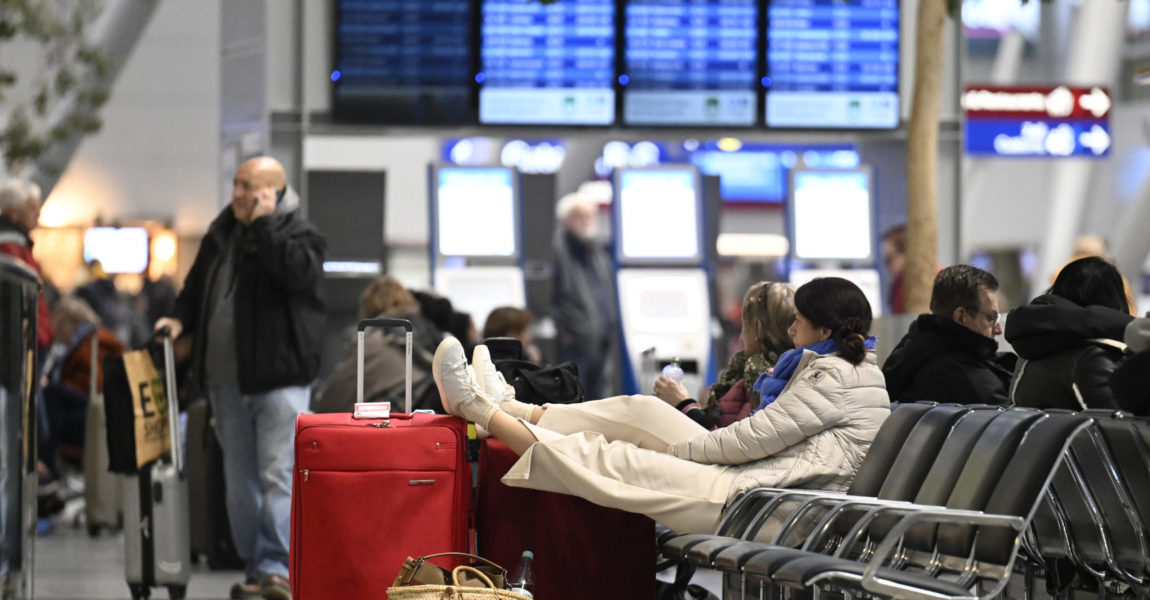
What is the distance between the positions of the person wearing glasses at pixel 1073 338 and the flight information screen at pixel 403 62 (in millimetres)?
5795

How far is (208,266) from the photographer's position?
6.24m

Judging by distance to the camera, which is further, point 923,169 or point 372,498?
point 923,169

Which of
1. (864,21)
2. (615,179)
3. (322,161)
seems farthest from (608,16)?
(322,161)

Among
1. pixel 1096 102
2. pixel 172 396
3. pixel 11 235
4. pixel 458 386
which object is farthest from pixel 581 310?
pixel 458 386

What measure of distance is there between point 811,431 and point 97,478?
5917 mm

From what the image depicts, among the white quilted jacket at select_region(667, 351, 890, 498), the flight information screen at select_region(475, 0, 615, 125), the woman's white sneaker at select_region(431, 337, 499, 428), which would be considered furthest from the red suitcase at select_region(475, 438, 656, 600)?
the flight information screen at select_region(475, 0, 615, 125)

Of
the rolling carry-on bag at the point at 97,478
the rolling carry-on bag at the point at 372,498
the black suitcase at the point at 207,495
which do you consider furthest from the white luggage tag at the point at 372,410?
the rolling carry-on bag at the point at 97,478

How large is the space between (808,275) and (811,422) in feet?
18.7

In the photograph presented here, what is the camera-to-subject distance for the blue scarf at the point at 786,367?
4391mm

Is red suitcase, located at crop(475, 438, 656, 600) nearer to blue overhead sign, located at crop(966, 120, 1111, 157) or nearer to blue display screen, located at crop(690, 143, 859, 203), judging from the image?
blue overhead sign, located at crop(966, 120, 1111, 157)

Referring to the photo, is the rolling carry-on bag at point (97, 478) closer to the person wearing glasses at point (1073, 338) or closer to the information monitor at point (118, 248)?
the person wearing glasses at point (1073, 338)

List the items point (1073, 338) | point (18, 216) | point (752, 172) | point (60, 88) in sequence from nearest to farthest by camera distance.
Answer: point (1073, 338) → point (18, 216) → point (60, 88) → point (752, 172)

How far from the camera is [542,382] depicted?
5078 millimetres

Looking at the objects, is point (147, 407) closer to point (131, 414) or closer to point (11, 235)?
point (131, 414)
